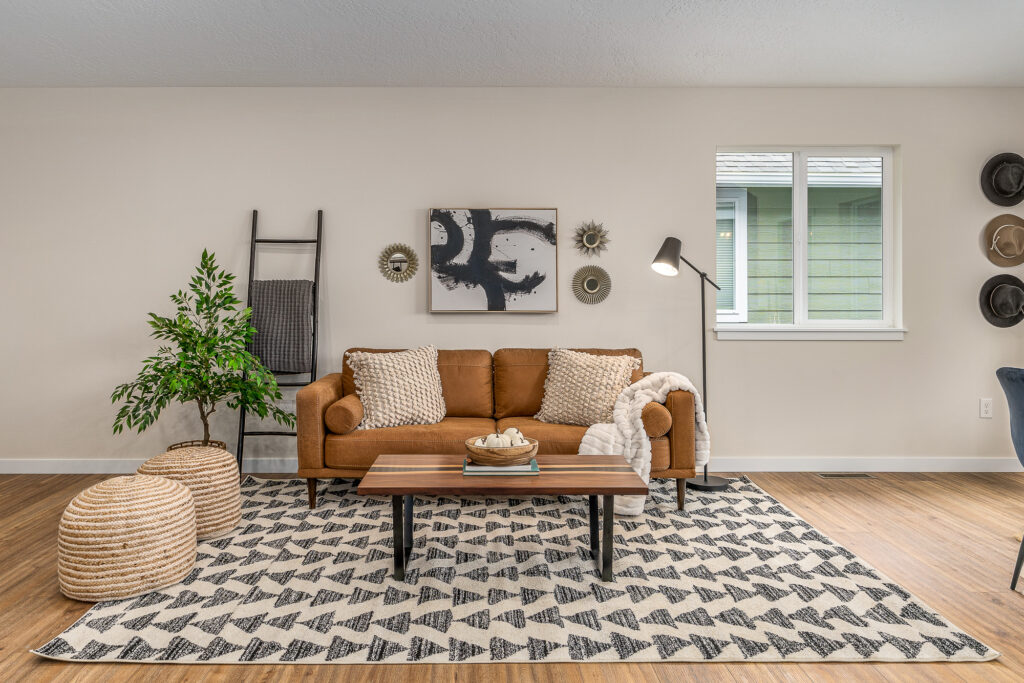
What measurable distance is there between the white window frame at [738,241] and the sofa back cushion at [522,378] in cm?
94

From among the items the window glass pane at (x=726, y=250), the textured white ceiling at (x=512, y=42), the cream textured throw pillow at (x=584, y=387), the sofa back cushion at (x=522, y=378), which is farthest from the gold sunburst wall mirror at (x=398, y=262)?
the window glass pane at (x=726, y=250)

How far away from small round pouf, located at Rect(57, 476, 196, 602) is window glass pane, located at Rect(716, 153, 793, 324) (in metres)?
3.71

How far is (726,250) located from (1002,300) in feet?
6.11

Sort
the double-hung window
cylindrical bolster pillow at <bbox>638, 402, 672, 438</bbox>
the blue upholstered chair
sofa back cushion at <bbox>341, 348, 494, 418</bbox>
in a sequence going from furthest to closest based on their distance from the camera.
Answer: the double-hung window
sofa back cushion at <bbox>341, 348, 494, 418</bbox>
cylindrical bolster pillow at <bbox>638, 402, 672, 438</bbox>
the blue upholstered chair

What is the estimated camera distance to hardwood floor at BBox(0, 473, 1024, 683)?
1.69 meters

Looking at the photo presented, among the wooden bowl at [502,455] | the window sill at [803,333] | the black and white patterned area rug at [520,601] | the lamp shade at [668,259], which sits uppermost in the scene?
the lamp shade at [668,259]

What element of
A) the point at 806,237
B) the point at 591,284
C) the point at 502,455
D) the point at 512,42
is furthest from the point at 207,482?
the point at 806,237

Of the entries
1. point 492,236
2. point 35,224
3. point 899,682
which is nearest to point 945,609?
point 899,682

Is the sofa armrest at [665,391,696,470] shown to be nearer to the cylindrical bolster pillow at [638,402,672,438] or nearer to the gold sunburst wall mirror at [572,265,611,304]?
the cylindrical bolster pillow at [638,402,672,438]

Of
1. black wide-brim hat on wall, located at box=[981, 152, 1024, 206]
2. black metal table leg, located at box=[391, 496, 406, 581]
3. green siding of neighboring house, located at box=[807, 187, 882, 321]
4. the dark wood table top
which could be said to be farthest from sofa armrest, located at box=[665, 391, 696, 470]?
black wide-brim hat on wall, located at box=[981, 152, 1024, 206]

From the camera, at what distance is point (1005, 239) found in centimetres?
Result: 396

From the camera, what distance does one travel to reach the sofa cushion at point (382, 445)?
3.14 metres

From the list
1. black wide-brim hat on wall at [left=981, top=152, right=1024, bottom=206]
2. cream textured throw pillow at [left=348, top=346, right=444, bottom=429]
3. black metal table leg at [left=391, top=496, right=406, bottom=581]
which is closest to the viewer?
black metal table leg at [left=391, top=496, right=406, bottom=581]

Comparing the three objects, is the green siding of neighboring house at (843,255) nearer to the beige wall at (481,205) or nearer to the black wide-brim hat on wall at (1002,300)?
the beige wall at (481,205)
